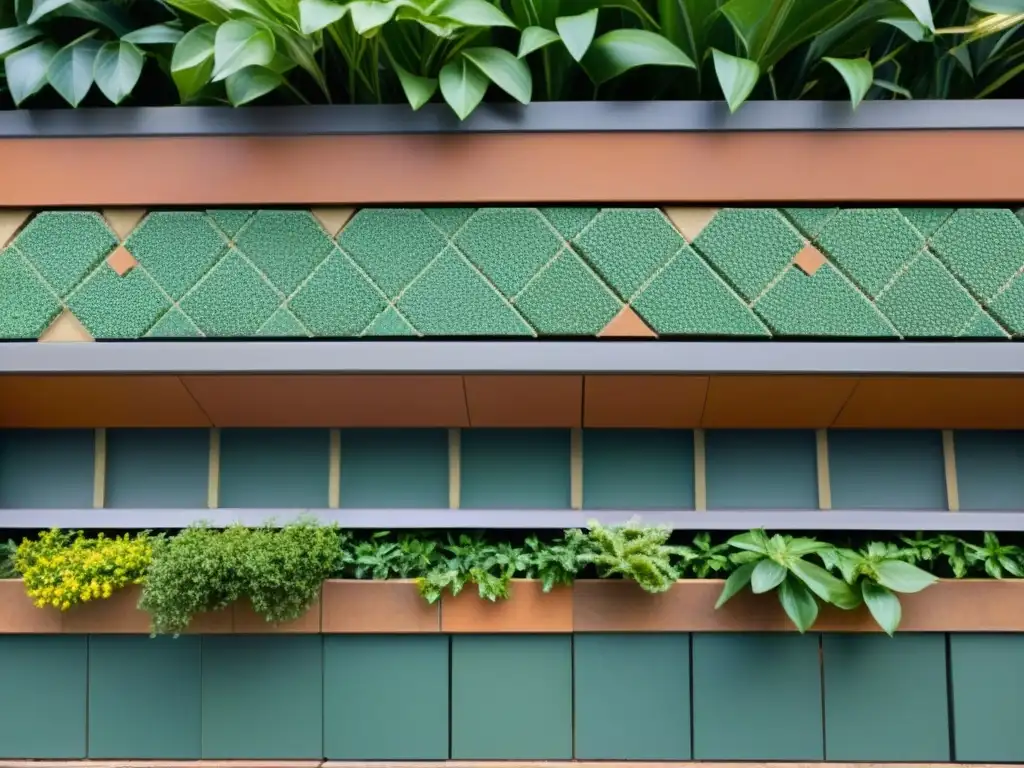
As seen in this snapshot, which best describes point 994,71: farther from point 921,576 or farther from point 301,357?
point 301,357

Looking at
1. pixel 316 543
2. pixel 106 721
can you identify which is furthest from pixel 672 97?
pixel 106 721

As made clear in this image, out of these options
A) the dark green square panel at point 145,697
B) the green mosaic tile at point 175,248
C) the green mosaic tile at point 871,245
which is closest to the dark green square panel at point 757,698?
the green mosaic tile at point 871,245

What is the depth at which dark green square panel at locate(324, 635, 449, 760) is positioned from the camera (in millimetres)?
3738

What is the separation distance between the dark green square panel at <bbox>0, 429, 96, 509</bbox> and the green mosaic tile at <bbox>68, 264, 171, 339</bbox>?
78 cm

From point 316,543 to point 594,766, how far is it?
195 centimetres

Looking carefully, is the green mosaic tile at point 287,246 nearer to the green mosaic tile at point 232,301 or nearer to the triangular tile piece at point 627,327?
the green mosaic tile at point 232,301

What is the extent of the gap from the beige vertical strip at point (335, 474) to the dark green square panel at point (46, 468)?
1.44 metres

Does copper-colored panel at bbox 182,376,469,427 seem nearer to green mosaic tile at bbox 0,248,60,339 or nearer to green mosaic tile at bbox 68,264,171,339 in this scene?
green mosaic tile at bbox 68,264,171,339

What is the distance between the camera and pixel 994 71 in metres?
3.84

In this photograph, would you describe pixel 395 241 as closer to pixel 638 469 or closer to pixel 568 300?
pixel 568 300

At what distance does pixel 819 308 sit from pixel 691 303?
0.68m

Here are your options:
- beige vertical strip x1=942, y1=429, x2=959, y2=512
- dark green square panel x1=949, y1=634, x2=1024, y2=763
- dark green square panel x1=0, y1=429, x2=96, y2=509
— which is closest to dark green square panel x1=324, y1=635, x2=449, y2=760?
dark green square panel x1=0, y1=429, x2=96, y2=509

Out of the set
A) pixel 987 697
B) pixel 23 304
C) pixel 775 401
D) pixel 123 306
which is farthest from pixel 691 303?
pixel 23 304

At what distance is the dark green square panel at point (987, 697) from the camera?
145 inches
